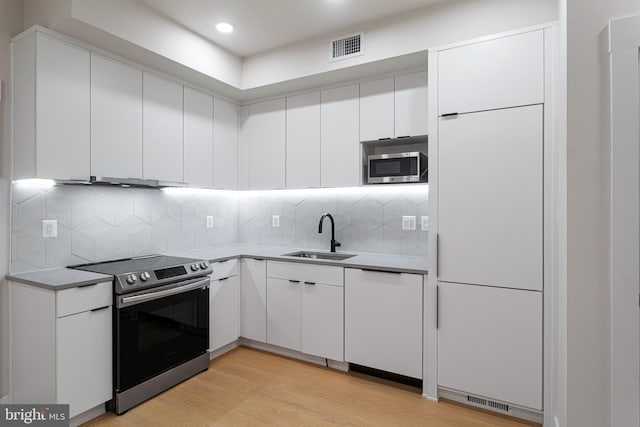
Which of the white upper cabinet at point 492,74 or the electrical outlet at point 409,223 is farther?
the electrical outlet at point 409,223

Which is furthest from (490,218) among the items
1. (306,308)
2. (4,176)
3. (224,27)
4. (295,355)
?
(4,176)

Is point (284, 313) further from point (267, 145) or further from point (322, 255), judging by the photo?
point (267, 145)

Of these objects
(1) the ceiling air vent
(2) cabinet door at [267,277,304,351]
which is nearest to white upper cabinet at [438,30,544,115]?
(1) the ceiling air vent

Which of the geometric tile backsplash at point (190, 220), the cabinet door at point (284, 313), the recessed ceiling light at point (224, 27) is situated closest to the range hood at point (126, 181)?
the geometric tile backsplash at point (190, 220)

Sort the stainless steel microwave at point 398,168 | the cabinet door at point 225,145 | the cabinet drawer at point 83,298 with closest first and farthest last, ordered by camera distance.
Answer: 1. the cabinet drawer at point 83,298
2. the stainless steel microwave at point 398,168
3. the cabinet door at point 225,145

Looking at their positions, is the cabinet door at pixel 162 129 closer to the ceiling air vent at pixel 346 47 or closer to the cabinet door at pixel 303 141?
the cabinet door at pixel 303 141

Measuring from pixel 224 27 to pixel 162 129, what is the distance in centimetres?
99

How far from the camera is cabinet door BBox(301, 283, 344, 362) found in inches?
113

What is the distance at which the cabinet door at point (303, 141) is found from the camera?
3.37m

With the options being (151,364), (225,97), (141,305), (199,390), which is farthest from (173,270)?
(225,97)

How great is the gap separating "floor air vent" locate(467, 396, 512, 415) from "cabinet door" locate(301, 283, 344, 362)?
98 cm

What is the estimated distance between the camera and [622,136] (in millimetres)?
1486

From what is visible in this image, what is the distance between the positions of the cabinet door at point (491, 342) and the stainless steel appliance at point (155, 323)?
1.86 meters

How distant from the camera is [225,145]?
144 inches
